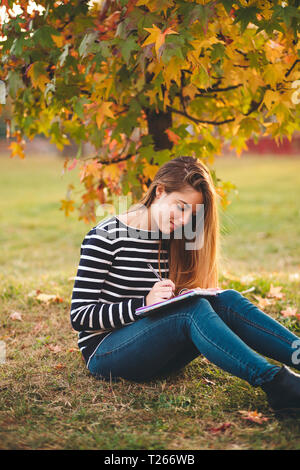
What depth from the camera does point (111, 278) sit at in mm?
2502

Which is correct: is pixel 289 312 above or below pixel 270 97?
below

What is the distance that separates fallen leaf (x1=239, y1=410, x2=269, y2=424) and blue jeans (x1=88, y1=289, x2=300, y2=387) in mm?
190

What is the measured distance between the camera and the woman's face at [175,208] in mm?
2459

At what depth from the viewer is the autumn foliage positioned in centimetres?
250

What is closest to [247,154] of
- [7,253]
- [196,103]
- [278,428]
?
[7,253]

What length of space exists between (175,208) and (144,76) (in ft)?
3.64

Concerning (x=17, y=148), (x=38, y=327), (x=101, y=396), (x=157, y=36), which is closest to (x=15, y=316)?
(x=38, y=327)

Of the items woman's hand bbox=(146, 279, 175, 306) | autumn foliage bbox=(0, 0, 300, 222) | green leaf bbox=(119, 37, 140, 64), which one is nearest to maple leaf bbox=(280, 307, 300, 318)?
autumn foliage bbox=(0, 0, 300, 222)

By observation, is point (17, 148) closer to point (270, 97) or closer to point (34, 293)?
point (34, 293)

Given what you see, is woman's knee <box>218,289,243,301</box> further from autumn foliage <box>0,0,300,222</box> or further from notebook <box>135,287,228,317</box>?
autumn foliage <box>0,0,300,222</box>
